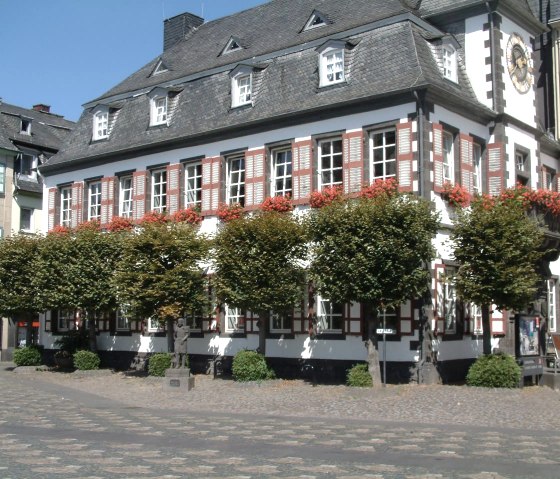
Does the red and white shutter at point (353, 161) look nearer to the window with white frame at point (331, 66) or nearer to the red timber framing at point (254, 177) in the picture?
the window with white frame at point (331, 66)

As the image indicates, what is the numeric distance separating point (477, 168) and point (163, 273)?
31.1ft

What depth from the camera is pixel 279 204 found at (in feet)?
77.0

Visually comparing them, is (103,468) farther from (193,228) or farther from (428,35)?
(428,35)

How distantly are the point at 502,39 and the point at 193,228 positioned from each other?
10626 millimetres

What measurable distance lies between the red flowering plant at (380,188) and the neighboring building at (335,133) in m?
0.55

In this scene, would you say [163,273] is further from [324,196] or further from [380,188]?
[380,188]

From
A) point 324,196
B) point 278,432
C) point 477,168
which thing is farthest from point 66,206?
point 278,432

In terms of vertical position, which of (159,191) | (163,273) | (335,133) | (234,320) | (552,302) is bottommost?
(234,320)

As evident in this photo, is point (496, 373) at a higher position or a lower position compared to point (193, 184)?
lower

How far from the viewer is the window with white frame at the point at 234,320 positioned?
24.7 meters

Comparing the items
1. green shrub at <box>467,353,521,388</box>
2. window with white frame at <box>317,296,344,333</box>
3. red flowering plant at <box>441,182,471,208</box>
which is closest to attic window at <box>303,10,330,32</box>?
red flowering plant at <box>441,182,471,208</box>

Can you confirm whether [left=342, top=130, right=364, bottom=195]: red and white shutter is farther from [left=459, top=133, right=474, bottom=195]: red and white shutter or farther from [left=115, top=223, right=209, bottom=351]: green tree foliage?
[left=115, top=223, right=209, bottom=351]: green tree foliage

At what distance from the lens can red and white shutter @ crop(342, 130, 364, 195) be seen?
2206 cm

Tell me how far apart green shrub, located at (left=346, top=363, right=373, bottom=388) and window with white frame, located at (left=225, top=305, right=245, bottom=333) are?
5.37m
